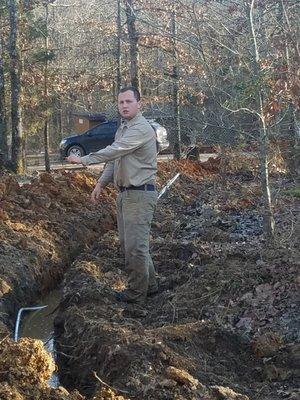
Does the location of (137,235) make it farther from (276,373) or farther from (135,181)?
(276,373)

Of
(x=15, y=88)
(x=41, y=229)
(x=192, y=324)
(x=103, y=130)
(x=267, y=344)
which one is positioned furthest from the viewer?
(x=103, y=130)

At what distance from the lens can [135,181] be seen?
22.8 ft

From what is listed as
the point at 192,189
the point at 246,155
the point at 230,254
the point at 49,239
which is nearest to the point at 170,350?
the point at 230,254

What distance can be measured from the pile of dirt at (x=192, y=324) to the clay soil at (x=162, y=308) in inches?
0.5

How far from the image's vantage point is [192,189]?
17531 millimetres

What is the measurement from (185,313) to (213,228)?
4.36m

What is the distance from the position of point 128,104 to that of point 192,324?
248 centimetres

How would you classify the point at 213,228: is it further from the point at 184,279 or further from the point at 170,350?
the point at 170,350

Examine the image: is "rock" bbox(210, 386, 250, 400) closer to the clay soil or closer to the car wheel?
the clay soil

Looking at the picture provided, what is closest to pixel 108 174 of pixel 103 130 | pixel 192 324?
pixel 192 324

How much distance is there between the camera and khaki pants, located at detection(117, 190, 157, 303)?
7.00m

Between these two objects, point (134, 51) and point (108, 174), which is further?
point (134, 51)

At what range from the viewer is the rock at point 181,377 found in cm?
455

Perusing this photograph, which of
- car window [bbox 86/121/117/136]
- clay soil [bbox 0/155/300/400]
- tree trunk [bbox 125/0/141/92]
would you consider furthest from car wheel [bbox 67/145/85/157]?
clay soil [bbox 0/155/300/400]
